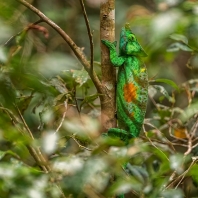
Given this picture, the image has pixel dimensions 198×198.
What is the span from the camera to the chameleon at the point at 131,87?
2.55 metres

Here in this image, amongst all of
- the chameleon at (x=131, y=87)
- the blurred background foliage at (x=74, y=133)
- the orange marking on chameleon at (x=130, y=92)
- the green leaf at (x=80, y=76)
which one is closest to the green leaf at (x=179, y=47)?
the blurred background foliage at (x=74, y=133)

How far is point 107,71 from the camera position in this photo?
213 cm

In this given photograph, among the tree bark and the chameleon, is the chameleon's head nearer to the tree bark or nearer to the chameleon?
the chameleon

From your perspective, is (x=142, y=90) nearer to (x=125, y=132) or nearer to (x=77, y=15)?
(x=125, y=132)

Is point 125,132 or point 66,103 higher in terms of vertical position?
point 66,103

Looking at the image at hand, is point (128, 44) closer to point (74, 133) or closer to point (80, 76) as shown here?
point (80, 76)

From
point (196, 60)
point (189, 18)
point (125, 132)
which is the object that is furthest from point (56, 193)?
point (196, 60)

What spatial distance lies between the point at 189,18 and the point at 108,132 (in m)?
1.00

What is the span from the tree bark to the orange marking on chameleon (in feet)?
1.30

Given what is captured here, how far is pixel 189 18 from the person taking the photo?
132cm

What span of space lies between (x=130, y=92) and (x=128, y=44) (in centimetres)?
27

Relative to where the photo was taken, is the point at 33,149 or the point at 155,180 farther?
the point at 33,149

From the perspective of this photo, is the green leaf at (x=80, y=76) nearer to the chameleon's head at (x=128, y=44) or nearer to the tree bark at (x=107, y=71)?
the tree bark at (x=107, y=71)

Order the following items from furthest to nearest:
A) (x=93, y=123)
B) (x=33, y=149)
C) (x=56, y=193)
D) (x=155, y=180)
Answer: (x=33, y=149), (x=155, y=180), (x=56, y=193), (x=93, y=123)
